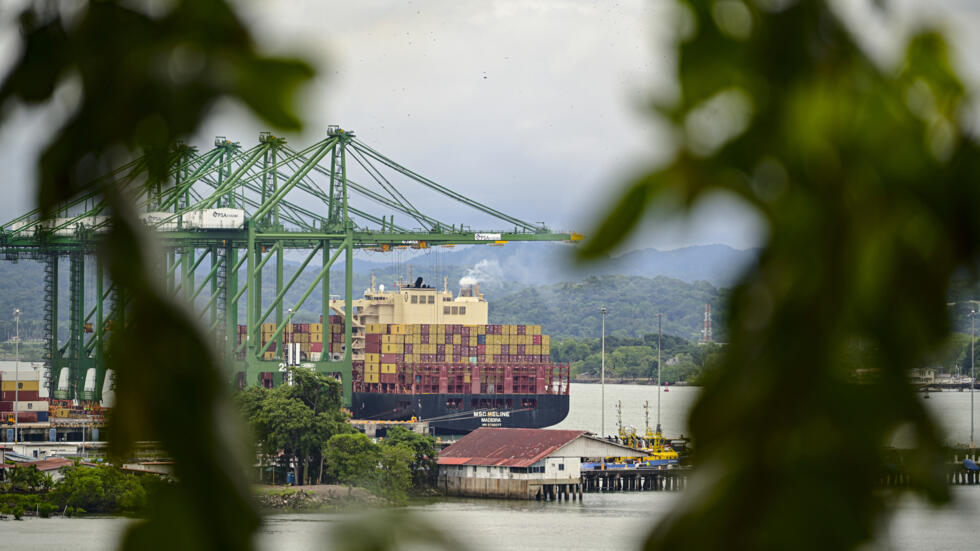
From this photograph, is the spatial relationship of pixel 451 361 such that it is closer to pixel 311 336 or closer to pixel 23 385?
pixel 311 336

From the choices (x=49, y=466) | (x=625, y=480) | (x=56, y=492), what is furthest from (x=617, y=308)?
(x=56, y=492)

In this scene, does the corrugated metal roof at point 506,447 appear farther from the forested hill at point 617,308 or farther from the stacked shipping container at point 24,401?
the stacked shipping container at point 24,401

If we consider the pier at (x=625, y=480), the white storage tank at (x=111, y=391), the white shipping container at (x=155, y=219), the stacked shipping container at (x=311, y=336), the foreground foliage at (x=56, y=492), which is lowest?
the pier at (x=625, y=480)

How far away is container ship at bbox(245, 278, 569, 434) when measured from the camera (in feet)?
94.7

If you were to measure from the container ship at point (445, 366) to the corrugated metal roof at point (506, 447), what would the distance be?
5.34 metres

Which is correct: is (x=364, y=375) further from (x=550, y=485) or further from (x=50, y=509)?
(x=50, y=509)

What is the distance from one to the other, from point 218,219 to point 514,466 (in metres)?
7.91

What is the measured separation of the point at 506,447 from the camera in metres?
21.4

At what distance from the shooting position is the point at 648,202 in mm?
225

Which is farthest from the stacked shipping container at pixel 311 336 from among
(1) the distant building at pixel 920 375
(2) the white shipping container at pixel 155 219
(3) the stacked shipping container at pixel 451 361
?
(1) the distant building at pixel 920 375

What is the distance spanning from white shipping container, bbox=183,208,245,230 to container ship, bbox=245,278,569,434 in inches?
241

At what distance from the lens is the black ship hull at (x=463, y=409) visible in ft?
92.5

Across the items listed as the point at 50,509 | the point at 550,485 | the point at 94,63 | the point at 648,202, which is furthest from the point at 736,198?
the point at 550,485

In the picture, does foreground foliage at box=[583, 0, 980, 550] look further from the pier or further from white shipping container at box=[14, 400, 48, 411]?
white shipping container at box=[14, 400, 48, 411]
